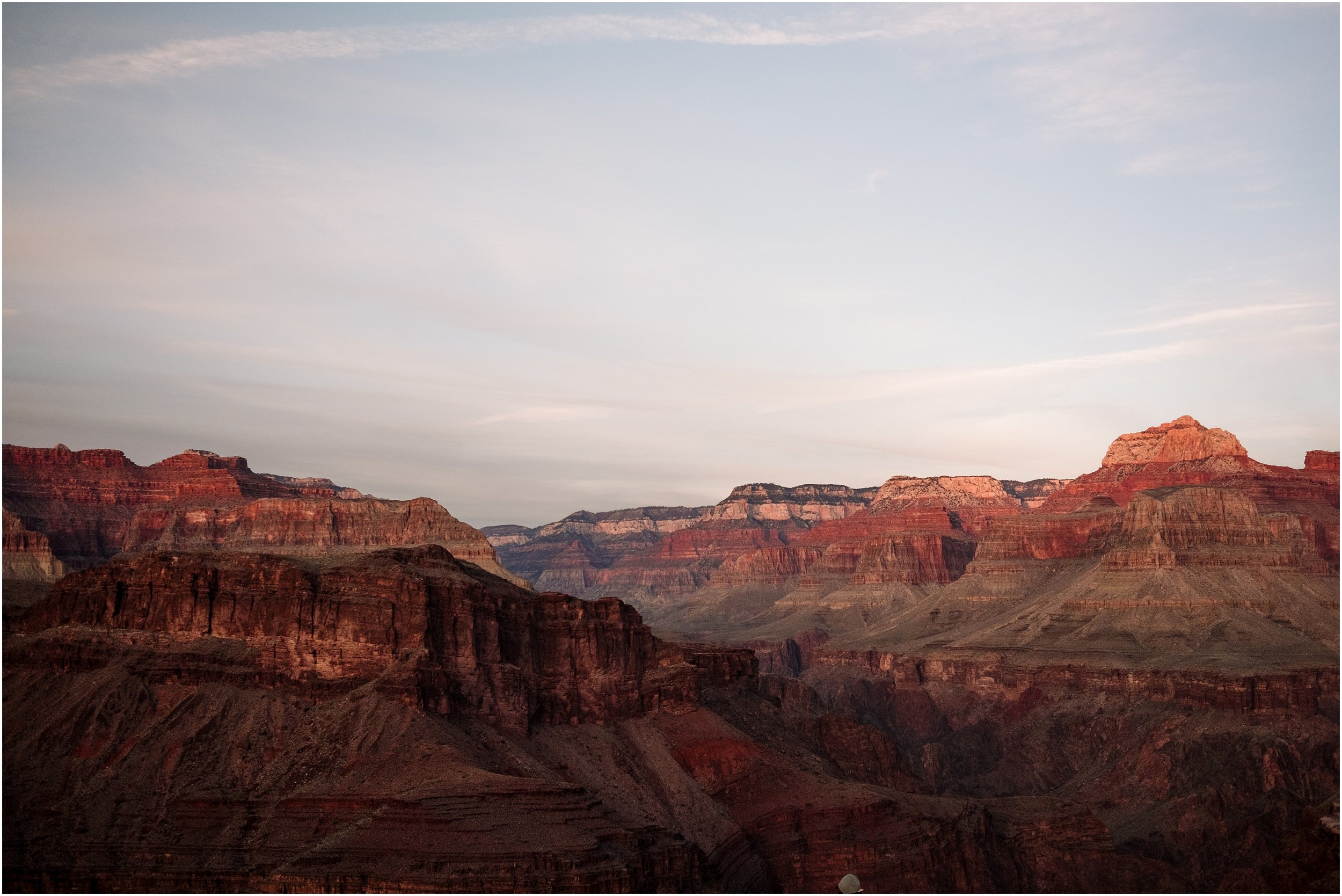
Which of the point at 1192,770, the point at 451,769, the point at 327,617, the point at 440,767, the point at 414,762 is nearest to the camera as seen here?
the point at 451,769

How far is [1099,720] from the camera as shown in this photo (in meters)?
196

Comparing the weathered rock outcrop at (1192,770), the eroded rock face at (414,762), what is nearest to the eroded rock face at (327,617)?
the eroded rock face at (414,762)

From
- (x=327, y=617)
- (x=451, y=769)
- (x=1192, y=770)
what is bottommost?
(x=1192, y=770)

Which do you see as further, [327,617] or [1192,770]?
[1192,770]

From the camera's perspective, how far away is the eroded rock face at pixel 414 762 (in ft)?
289

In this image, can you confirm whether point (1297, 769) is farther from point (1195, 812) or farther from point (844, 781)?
point (844, 781)

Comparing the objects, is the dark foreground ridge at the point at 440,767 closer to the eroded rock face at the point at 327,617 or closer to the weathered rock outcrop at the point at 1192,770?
the eroded rock face at the point at 327,617

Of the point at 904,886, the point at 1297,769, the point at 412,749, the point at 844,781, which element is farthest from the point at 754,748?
the point at 1297,769

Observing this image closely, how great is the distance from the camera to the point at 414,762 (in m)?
95.2

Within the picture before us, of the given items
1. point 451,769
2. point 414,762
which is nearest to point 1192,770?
point 451,769

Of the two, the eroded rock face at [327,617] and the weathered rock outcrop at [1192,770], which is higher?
the eroded rock face at [327,617]

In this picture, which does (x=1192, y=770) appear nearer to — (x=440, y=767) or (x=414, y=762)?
(x=440, y=767)

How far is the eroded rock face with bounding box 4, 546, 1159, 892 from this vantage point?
88.2m

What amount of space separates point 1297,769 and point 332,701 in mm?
111155
